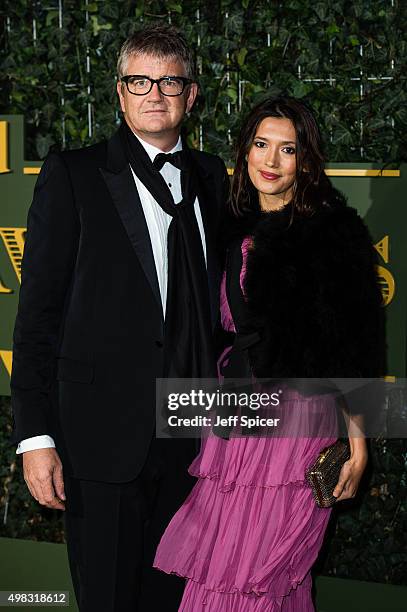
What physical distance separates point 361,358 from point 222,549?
71 centimetres

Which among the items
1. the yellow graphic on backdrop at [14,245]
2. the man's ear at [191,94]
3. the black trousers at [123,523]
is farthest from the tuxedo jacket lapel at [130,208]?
the yellow graphic on backdrop at [14,245]

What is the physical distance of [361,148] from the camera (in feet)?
13.1

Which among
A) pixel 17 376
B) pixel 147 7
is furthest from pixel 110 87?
pixel 17 376

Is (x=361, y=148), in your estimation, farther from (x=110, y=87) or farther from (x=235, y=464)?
(x=235, y=464)

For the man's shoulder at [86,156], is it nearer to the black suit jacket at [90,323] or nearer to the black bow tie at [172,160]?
the black suit jacket at [90,323]

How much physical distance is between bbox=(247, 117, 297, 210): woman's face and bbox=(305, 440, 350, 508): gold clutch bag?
2.69 ft

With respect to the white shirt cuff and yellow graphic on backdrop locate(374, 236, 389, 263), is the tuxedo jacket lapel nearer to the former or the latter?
the white shirt cuff

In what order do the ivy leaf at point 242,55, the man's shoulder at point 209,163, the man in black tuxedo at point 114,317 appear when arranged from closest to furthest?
the man in black tuxedo at point 114,317, the man's shoulder at point 209,163, the ivy leaf at point 242,55

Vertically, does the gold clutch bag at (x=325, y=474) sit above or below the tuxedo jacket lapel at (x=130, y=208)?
below

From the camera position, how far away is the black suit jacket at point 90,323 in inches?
118

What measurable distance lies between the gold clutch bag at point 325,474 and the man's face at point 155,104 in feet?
3.60

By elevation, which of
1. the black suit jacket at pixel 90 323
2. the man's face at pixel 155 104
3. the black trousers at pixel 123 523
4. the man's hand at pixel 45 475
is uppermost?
the man's face at pixel 155 104

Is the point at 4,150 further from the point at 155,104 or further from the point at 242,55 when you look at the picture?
the point at 155,104

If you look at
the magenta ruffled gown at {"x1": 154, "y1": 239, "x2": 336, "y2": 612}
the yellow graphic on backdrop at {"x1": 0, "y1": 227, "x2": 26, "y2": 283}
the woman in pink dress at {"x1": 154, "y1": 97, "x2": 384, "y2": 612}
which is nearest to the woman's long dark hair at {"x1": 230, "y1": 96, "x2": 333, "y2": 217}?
the woman in pink dress at {"x1": 154, "y1": 97, "x2": 384, "y2": 612}
